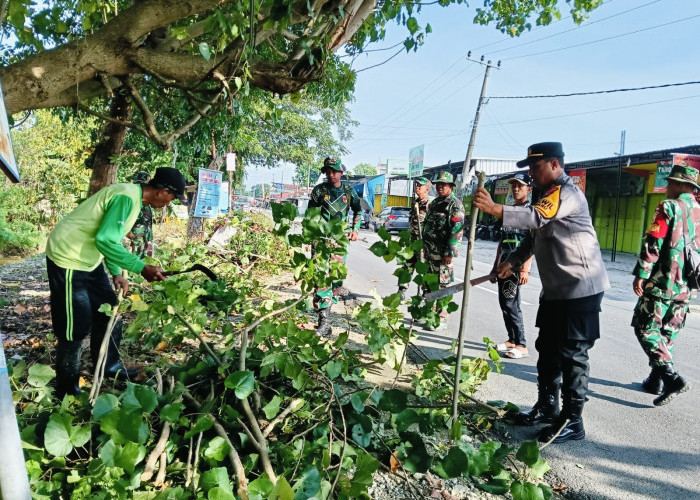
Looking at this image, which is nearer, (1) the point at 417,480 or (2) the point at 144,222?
(1) the point at 417,480

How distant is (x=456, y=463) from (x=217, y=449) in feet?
3.30

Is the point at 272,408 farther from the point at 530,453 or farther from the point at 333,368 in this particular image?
the point at 530,453

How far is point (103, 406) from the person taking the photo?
1940mm

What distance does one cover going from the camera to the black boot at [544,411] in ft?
10.4

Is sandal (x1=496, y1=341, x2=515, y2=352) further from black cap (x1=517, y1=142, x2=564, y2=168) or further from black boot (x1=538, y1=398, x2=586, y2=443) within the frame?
black cap (x1=517, y1=142, x2=564, y2=168)

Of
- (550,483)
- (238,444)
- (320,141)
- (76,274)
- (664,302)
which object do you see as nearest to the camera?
(238,444)

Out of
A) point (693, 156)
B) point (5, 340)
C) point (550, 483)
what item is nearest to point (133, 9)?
point (5, 340)

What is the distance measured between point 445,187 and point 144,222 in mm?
3573

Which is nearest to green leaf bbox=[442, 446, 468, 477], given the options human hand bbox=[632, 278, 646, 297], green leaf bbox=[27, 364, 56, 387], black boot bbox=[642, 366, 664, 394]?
green leaf bbox=[27, 364, 56, 387]

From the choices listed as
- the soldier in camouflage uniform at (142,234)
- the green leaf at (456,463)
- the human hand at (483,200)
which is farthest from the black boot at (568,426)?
the soldier in camouflage uniform at (142,234)

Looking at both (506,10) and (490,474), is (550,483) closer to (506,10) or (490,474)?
(490,474)

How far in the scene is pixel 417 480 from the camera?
2.40 metres

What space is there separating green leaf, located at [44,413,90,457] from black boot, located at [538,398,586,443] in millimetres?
2562


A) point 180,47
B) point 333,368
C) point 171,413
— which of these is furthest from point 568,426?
point 180,47
